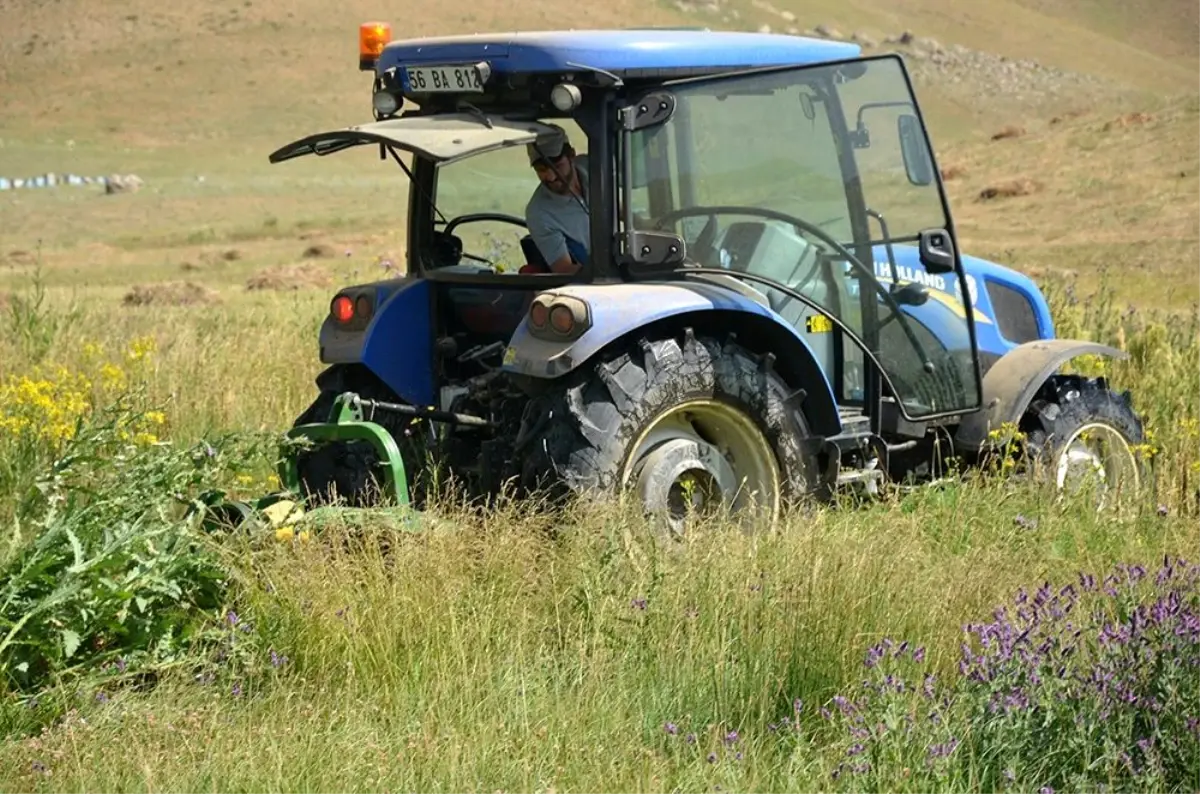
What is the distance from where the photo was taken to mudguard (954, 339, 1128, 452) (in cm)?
750

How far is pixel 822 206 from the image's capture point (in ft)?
23.1

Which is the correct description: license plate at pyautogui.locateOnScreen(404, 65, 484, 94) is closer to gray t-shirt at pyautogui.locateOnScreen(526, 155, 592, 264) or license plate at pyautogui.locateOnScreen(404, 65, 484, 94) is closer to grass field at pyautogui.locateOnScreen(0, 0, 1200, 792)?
gray t-shirt at pyautogui.locateOnScreen(526, 155, 592, 264)

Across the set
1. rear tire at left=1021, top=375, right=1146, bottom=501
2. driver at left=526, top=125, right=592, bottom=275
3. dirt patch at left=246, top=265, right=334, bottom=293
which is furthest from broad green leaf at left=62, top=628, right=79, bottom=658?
dirt patch at left=246, top=265, right=334, bottom=293

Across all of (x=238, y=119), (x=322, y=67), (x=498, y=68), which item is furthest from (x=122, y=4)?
(x=498, y=68)

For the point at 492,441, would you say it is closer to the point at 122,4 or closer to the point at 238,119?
the point at 238,119

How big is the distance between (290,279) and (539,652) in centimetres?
1594

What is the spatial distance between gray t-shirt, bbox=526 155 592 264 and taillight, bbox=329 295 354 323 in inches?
37.4

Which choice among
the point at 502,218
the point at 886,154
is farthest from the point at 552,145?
the point at 886,154

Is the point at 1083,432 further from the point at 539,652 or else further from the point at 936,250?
the point at 539,652

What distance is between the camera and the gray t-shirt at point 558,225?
6.83 metres

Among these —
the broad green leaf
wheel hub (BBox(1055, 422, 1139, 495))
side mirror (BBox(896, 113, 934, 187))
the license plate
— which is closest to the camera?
the broad green leaf

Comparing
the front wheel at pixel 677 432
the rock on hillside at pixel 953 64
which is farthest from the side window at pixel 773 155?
the rock on hillside at pixel 953 64

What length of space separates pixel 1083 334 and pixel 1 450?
6551mm

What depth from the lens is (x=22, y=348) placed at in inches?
418
